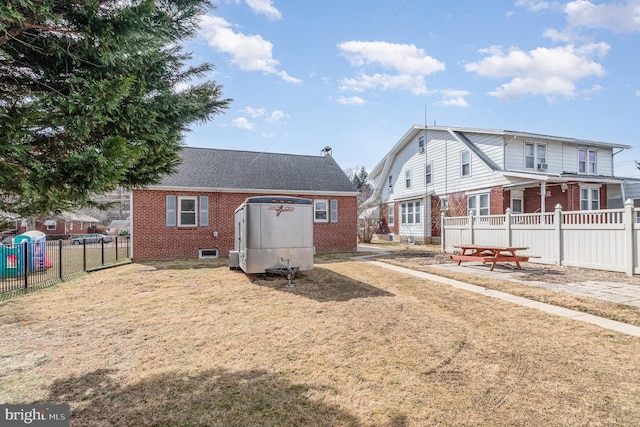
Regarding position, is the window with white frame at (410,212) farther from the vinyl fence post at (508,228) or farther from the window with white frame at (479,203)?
the vinyl fence post at (508,228)

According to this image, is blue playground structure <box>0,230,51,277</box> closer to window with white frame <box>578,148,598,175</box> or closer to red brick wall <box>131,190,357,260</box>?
red brick wall <box>131,190,357,260</box>

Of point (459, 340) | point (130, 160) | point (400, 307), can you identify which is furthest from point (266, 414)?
point (400, 307)

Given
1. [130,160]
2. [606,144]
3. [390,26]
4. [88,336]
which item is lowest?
[88,336]

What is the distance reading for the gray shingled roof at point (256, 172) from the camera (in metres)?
17.2

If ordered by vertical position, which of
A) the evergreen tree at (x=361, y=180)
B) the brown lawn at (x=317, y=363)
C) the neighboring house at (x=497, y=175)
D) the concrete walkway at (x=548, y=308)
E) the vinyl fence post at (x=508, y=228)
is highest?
the evergreen tree at (x=361, y=180)

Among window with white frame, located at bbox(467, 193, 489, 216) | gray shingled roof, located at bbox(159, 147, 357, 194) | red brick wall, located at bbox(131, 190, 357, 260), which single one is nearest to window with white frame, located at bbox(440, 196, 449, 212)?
window with white frame, located at bbox(467, 193, 489, 216)

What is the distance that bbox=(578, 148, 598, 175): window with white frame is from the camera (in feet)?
67.6

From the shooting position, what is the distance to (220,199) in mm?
16984

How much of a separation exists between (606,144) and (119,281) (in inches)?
1058

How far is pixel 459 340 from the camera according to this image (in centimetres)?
474

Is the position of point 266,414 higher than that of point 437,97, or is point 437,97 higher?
point 437,97

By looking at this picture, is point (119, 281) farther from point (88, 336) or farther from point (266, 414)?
point (266, 414)

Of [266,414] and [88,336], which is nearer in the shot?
[266,414]

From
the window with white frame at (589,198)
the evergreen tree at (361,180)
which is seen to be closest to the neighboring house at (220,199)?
the window with white frame at (589,198)
